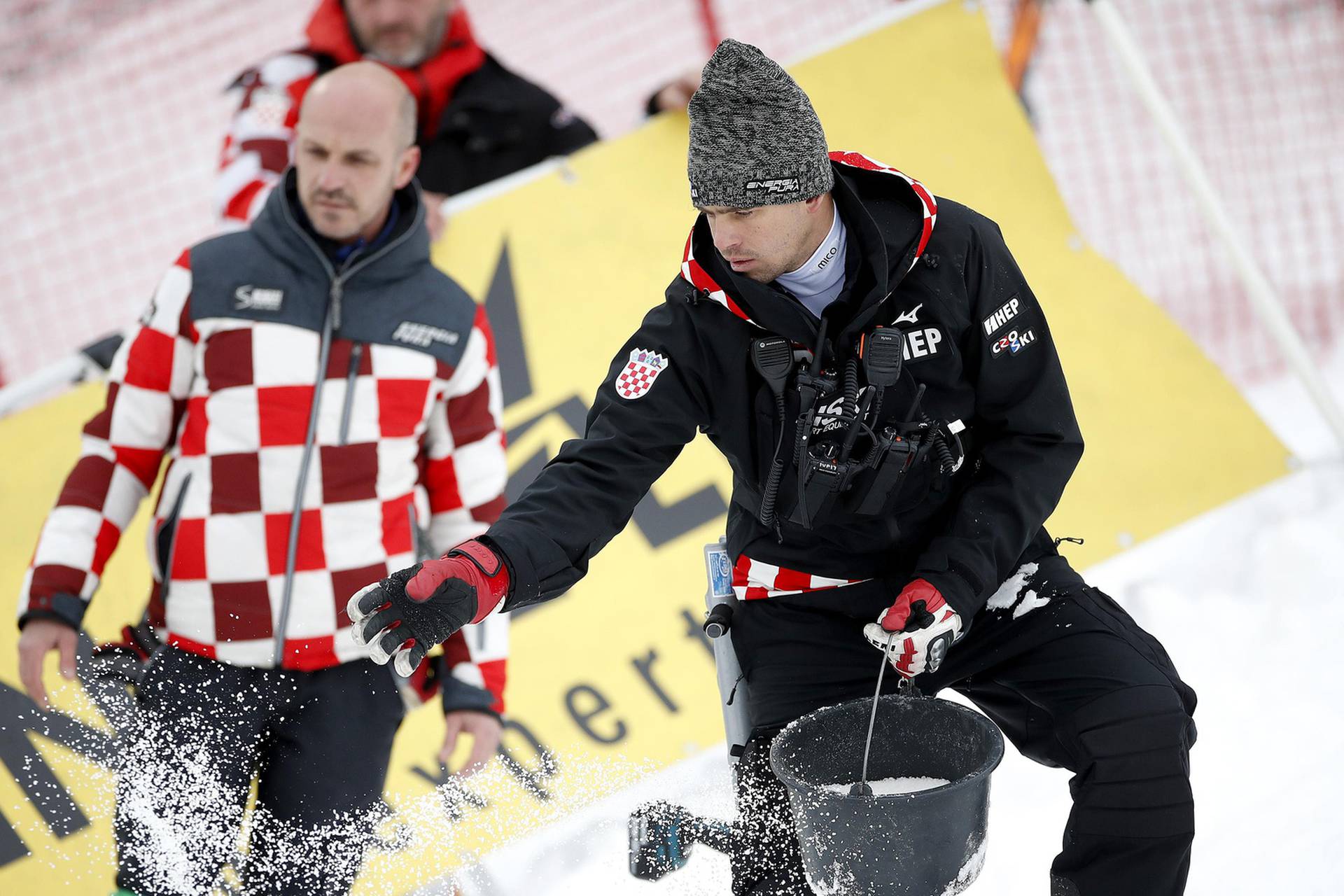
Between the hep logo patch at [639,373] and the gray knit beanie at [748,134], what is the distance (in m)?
0.28

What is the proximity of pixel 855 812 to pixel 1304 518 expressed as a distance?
272 cm

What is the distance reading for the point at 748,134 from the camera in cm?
224

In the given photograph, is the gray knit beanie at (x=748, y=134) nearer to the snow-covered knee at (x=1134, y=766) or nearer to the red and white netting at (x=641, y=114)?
the snow-covered knee at (x=1134, y=766)

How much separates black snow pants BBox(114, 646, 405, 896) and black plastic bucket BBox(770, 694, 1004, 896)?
106cm

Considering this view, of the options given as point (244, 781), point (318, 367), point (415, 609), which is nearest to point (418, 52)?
point (318, 367)

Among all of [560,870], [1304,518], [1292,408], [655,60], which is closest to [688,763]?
[560,870]

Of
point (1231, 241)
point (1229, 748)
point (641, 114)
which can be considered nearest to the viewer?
point (1229, 748)

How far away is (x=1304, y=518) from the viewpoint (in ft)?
13.9

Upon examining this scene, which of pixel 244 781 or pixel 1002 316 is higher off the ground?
pixel 1002 316

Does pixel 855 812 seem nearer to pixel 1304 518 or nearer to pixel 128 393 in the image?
pixel 128 393

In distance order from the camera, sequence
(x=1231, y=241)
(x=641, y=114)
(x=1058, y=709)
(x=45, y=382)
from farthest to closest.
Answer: (x=641, y=114)
(x=1231, y=241)
(x=45, y=382)
(x=1058, y=709)

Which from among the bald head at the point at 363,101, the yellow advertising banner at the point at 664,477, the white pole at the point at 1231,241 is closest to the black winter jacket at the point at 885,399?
the bald head at the point at 363,101

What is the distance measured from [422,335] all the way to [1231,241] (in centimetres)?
280

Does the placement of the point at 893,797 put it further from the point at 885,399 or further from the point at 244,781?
the point at 244,781
